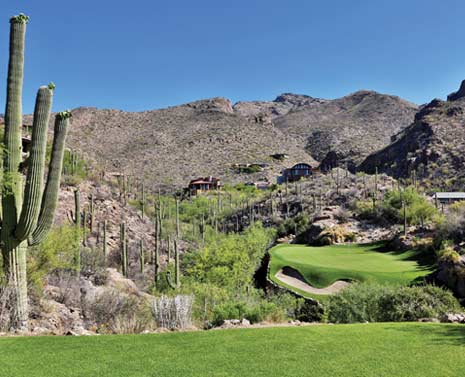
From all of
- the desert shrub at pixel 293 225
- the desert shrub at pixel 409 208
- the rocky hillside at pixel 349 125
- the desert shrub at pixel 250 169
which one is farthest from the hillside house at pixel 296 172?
the desert shrub at pixel 409 208

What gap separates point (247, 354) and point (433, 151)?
63.9 metres

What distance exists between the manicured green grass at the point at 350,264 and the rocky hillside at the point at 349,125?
177 ft

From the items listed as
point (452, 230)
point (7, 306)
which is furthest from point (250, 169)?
point (7, 306)

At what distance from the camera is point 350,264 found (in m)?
27.3

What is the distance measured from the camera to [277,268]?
27.9 metres

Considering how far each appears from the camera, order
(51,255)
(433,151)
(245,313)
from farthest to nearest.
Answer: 1. (433,151)
2. (51,255)
3. (245,313)

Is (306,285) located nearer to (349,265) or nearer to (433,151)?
(349,265)

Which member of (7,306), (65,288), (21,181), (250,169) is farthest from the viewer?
(250,169)

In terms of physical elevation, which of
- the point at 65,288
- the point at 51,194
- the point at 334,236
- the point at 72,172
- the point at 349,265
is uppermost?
the point at 72,172

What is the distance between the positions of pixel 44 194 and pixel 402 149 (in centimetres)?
7065

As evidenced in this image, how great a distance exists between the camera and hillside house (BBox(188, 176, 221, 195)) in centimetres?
6681

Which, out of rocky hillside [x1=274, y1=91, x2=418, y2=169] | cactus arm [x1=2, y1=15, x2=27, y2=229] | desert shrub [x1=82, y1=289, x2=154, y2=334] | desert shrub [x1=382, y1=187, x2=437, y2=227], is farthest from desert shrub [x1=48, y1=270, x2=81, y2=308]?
rocky hillside [x1=274, y1=91, x2=418, y2=169]

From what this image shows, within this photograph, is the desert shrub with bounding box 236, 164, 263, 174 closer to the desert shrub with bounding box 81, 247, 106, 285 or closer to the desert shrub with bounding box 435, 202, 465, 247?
the desert shrub with bounding box 435, 202, 465, 247

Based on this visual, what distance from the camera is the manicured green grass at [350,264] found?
23.5 m
